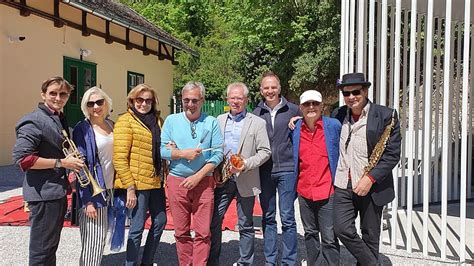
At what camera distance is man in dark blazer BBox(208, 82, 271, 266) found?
13.6ft

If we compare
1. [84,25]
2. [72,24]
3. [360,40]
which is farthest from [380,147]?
[84,25]

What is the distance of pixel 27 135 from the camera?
3348 mm

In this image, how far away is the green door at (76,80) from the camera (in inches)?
531

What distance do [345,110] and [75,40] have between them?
38.2 feet

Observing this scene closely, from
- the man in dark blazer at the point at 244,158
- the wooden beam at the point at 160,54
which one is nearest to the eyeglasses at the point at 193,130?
the man in dark blazer at the point at 244,158

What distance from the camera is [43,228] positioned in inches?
136

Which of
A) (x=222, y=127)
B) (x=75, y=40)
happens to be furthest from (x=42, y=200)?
(x=75, y=40)

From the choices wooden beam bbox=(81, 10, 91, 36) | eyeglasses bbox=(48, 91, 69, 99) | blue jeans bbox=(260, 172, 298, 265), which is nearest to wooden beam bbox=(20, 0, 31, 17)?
wooden beam bbox=(81, 10, 91, 36)

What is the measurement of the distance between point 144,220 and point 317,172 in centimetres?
160

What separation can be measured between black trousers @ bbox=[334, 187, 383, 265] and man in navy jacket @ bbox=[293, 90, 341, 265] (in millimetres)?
100

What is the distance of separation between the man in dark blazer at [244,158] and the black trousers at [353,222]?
2.49 feet

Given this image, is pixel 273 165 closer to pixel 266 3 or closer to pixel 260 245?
pixel 260 245

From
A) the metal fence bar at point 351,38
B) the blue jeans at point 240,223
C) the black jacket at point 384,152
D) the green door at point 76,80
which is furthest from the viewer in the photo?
the green door at point 76,80

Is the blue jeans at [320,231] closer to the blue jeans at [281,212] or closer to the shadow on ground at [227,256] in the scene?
the blue jeans at [281,212]
